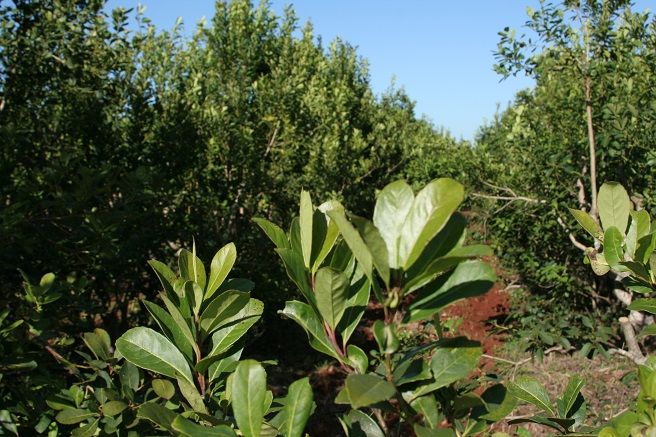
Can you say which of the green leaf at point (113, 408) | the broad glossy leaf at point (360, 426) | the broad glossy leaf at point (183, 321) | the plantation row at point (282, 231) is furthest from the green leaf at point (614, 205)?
the green leaf at point (113, 408)

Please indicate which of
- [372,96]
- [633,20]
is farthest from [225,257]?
[372,96]

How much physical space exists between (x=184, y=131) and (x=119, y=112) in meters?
0.70

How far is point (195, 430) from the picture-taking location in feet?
2.62

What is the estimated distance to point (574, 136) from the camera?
21.3 ft

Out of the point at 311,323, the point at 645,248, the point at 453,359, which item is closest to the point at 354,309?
the point at 311,323

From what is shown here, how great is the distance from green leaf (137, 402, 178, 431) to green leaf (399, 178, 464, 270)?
45 cm

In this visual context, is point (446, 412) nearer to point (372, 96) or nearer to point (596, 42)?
point (596, 42)

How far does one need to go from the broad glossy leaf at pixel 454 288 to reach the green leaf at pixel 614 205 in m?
0.50

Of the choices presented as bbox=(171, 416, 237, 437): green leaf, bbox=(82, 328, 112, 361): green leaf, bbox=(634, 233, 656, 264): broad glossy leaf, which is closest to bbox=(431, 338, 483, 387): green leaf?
bbox=(171, 416, 237, 437): green leaf

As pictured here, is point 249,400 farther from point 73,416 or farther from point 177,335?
point 73,416

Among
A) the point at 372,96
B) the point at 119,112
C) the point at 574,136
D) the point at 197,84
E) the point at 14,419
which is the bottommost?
the point at 14,419

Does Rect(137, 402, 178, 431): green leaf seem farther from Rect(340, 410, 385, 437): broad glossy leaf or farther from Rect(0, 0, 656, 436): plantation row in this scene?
Rect(340, 410, 385, 437): broad glossy leaf

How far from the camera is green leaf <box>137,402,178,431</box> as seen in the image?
87cm

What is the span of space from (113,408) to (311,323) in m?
Answer: 0.70
